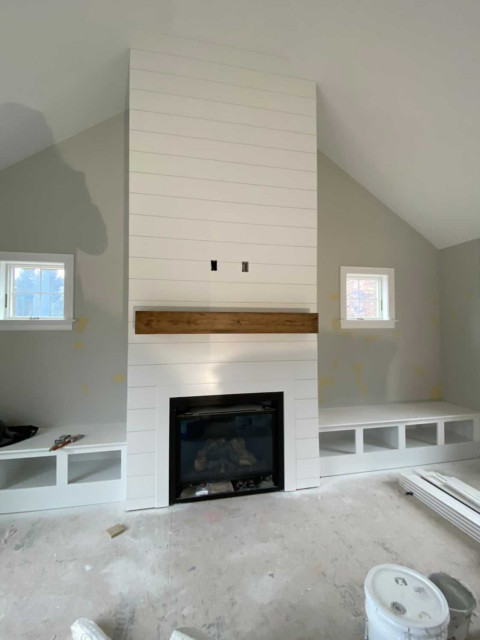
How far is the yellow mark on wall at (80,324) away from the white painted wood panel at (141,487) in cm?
136

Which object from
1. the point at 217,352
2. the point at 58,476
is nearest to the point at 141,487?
the point at 58,476

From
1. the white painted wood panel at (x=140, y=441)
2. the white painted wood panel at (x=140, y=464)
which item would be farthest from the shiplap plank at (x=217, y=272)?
the white painted wood panel at (x=140, y=464)

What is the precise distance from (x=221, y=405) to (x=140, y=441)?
639 millimetres

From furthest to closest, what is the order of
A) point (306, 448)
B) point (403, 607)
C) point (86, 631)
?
point (306, 448) < point (86, 631) < point (403, 607)

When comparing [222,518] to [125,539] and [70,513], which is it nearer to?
[125,539]

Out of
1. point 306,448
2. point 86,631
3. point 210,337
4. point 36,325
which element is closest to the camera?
point 86,631

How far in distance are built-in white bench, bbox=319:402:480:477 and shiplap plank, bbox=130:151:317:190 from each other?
6.93ft

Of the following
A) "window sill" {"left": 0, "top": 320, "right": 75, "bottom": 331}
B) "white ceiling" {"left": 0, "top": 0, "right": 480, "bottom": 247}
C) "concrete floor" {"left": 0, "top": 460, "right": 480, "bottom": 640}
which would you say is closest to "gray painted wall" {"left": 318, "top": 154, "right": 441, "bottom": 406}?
"white ceiling" {"left": 0, "top": 0, "right": 480, "bottom": 247}

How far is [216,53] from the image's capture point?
2338 mm

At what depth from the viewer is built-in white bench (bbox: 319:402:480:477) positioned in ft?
8.81

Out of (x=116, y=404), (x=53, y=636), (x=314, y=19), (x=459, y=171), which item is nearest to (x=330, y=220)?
(x=459, y=171)

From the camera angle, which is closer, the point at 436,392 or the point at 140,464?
the point at 140,464

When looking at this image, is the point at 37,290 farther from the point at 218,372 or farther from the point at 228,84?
the point at 228,84

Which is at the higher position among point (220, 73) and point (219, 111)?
point (220, 73)
